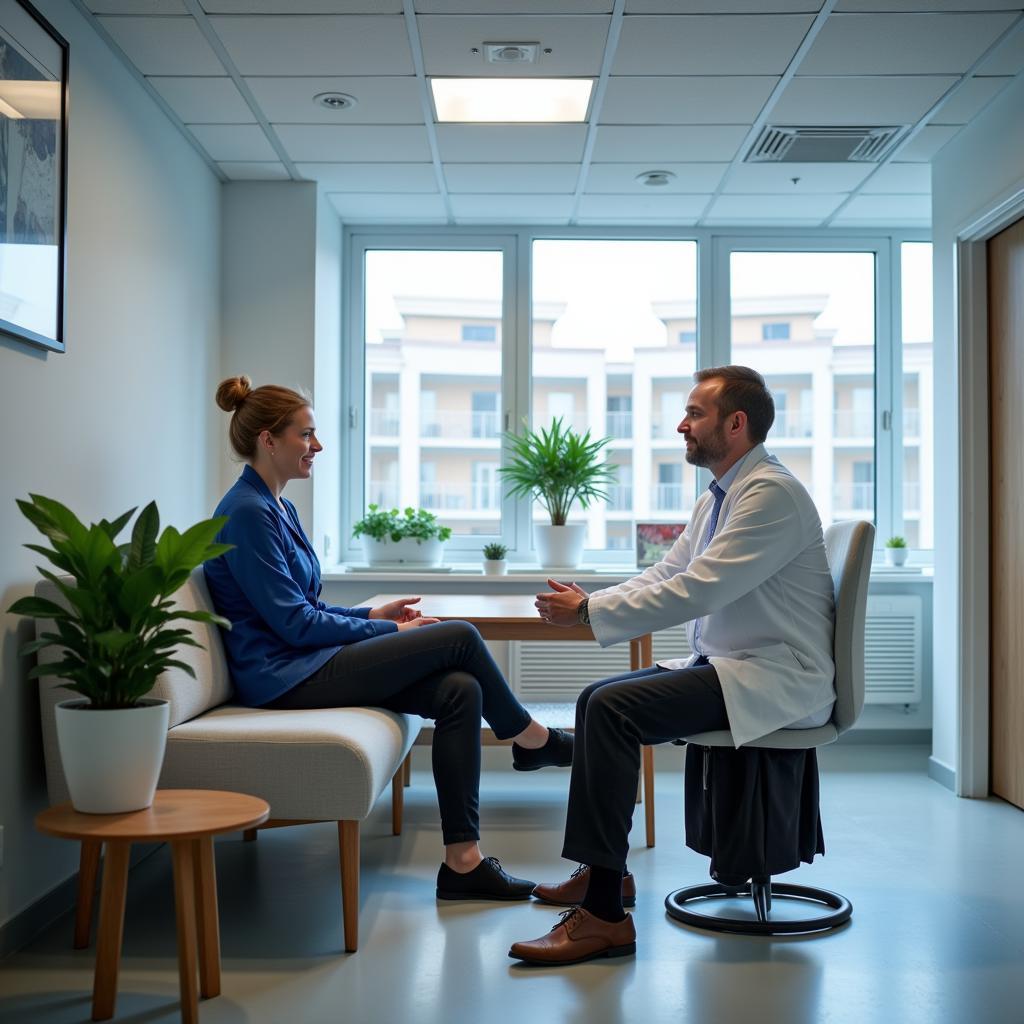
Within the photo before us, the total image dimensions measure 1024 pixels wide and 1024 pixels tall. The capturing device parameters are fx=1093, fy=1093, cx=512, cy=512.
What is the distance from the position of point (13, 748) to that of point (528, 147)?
9.36 feet

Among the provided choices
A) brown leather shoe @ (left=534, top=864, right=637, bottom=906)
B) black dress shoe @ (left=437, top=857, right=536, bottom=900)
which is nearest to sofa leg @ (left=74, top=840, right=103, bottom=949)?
black dress shoe @ (left=437, top=857, right=536, bottom=900)

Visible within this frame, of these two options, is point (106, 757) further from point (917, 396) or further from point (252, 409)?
point (917, 396)

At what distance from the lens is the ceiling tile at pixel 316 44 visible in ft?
10.5

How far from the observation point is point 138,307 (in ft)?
11.5

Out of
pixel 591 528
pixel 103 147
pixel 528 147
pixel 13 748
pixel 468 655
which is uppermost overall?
pixel 528 147

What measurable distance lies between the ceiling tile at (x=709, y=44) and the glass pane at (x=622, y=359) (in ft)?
6.47

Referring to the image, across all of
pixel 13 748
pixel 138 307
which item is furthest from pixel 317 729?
pixel 138 307

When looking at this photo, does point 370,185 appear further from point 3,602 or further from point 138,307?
point 3,602

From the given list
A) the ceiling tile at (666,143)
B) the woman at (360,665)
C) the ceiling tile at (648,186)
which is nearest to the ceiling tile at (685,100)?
the ceiling tile at (666,143)

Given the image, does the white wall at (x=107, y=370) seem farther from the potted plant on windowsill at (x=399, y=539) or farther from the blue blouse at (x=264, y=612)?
the potted plant on windowsill at (x=399, y=539)

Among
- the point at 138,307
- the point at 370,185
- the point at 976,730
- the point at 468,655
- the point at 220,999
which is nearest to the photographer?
the point at 220,999

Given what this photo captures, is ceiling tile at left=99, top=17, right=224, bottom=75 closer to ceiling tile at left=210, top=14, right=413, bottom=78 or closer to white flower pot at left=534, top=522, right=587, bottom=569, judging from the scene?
ceiling tile at left=210, top=14, right=413, bottom=78

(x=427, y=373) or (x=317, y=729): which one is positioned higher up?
(x=427, y=373)

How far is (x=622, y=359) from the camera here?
5488 mm
